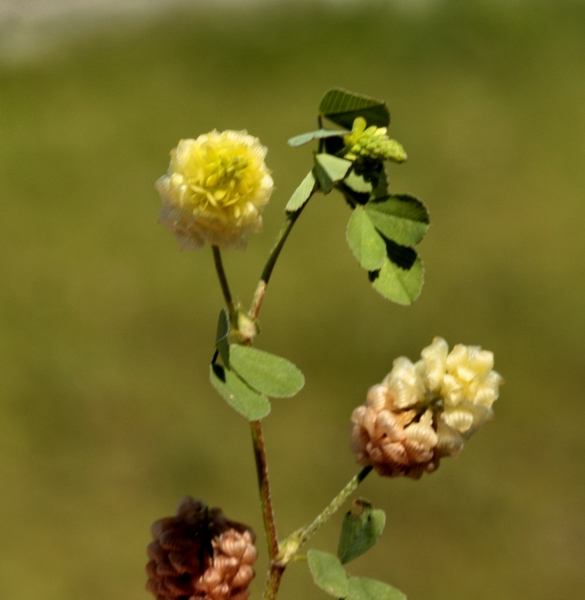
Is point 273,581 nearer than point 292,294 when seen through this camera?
Yes

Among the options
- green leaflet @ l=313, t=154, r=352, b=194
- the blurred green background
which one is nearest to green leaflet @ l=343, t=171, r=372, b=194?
green leaflet @ l=313, t=154, r=352, b=194

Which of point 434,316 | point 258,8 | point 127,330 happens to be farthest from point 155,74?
point 434,316

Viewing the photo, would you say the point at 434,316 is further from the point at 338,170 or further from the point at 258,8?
the point at 338,170

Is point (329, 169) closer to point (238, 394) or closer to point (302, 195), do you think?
point (302, 195)

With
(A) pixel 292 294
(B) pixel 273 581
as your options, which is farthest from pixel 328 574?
(A) pixel 292 294

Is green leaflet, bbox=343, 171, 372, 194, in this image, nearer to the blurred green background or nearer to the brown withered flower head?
the brown withered flower head

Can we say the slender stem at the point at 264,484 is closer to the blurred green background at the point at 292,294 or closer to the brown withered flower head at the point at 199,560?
the brown withered flower head at the point at 199,560

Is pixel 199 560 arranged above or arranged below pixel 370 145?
below
